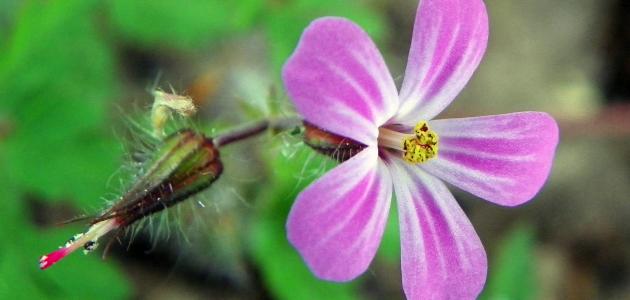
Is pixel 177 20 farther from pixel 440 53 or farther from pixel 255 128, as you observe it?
pixel 440 53

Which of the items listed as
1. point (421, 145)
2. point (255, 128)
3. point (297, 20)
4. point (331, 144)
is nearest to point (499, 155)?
point (421, 145)

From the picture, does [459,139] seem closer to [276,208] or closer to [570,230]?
[276,208]

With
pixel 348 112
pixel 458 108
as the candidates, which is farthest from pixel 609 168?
pixel 348 112

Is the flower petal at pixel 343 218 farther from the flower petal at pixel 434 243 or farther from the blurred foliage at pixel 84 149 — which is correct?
the blurred foliage at pixel 84 149

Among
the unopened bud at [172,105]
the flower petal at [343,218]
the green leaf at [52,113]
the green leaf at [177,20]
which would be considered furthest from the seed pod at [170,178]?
the green leaf at [177,20]

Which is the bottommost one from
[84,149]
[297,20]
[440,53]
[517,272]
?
[517,272]

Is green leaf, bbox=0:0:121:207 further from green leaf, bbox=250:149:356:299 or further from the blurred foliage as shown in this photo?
green leaf, bbox=250:149:356:299
